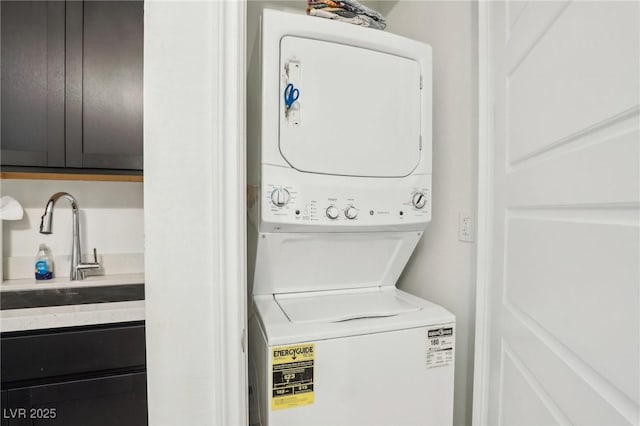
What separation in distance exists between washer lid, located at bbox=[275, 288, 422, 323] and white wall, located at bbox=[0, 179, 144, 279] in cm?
103

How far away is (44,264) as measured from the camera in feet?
5.15

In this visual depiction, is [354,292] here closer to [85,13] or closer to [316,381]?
[316,381]

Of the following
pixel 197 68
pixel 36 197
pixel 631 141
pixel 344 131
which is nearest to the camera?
pixel 197 68

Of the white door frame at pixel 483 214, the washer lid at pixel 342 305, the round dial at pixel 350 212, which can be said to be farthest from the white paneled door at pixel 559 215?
the round dial at pixel 350 212

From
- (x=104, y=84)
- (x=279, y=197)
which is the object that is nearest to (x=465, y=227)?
(x=279, y=197)

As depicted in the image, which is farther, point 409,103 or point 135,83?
point 135,83

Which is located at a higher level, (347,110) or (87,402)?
(347,110)

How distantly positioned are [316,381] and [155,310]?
681 millimetres

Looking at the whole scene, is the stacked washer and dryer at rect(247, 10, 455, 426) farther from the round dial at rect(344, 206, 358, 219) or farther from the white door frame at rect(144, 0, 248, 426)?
the white door frame at rect(144, 0, 248, 426)

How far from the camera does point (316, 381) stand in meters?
0.98

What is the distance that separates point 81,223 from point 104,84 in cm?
74

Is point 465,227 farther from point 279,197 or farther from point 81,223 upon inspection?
point 81,223

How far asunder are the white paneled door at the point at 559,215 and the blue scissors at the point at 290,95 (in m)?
0.68

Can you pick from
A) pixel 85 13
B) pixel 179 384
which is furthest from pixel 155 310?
pixel 85 13
